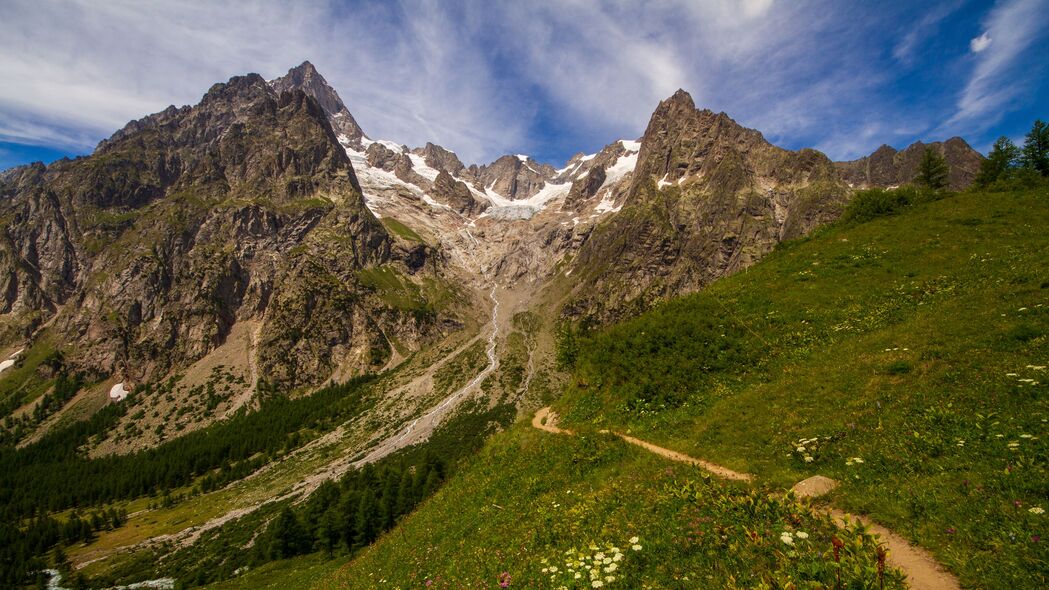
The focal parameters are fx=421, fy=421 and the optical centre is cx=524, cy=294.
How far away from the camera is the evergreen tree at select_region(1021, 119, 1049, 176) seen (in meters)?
48.1

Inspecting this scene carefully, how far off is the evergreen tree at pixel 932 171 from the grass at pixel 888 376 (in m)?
35.0

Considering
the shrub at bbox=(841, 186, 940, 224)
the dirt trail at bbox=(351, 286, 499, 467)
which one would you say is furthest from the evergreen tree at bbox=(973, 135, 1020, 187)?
the dirt trail at bbox=(351, 286, 499, 467)

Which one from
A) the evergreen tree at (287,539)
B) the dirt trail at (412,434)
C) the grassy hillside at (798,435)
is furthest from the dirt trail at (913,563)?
the dirt trail at (412,434)

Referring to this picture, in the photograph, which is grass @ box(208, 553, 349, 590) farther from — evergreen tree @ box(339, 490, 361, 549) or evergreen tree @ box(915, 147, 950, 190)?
evergreen tree @ box(915, 147, 950, 190)

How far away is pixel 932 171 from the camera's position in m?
62.1

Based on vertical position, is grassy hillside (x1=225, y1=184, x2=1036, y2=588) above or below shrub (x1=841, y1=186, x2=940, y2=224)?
below

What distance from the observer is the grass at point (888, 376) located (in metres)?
8.62

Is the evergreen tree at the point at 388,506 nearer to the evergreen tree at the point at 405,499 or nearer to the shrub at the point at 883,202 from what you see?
the evergreen tree at the point at 405,499

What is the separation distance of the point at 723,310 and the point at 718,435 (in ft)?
37.6

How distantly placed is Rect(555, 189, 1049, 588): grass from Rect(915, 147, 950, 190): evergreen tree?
115 ft

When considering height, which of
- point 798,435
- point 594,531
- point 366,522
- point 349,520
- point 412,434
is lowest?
point 412,434

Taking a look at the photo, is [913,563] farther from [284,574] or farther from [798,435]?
[284,574]

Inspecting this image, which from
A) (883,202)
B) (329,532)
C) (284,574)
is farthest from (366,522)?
(883,202)

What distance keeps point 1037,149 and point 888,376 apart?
197 feet
